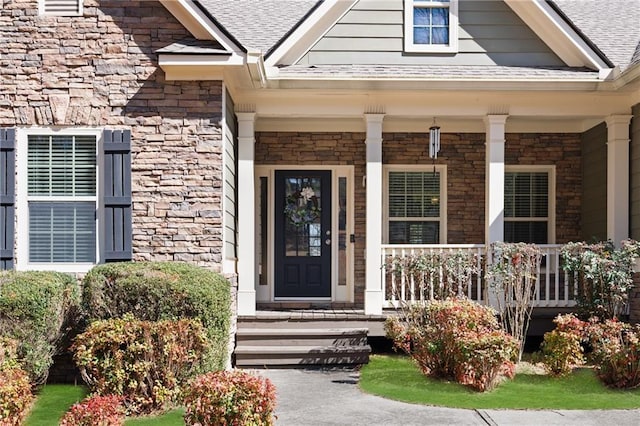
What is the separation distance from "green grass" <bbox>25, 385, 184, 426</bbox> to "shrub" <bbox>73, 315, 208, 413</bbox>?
Result: 18 centimetres

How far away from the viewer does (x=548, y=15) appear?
977cm

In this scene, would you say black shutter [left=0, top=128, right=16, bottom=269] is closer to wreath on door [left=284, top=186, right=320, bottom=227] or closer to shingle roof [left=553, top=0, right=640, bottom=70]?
wreath on door [left=284, top=186, right=320, bottom=227]

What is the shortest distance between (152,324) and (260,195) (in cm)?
498

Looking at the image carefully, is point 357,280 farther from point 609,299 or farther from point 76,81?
point 76,81

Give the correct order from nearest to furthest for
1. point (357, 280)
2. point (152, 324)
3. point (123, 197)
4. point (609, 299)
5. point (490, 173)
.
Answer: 1. point (152, 324)
2. point (123, 197)
3. point (609, 299)
4. point (490, 173)
5. point (357, 280)

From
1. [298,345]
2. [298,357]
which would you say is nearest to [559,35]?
[298,345]

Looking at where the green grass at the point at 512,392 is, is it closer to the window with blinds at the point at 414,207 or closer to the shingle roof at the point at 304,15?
the window with blinds at the point at 414,207

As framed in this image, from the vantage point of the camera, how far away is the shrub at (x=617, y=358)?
7.55m

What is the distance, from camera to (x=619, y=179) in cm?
991

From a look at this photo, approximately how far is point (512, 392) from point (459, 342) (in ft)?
2.38

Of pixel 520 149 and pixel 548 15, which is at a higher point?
pixel 548 15

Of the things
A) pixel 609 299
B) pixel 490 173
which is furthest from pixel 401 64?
pixel 609 299

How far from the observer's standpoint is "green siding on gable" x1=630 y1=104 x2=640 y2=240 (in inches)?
381

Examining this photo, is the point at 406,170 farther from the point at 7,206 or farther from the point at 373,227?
the point at 7,206
